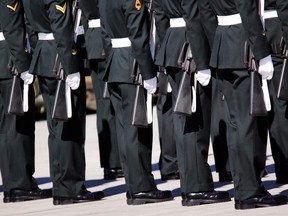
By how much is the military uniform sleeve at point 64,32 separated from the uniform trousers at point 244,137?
149 centimetres

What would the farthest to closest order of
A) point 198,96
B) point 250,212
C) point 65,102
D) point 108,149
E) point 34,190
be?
point 108,149 → point 34,190 → point 65,102 → point 198,96 → point 250,212

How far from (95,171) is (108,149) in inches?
23.0

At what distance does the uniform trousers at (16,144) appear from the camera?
34.4 feet

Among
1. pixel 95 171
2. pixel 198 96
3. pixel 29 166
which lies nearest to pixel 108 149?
pixel 95 171

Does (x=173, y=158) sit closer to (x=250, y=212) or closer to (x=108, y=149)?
(x=108, y=149)

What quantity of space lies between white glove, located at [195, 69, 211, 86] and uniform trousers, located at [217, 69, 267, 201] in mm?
237

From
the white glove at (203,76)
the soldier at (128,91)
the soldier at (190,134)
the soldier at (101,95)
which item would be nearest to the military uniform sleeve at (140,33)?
the soldier at (128,91)

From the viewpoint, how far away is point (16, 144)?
10492 millimetres

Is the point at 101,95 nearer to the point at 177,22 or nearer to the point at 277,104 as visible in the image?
the point at 277,104

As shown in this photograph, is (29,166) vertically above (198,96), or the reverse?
(198,96)

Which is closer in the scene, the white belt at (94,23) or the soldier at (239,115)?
the soldier at (239,115)

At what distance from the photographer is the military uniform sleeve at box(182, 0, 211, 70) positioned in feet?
29.0

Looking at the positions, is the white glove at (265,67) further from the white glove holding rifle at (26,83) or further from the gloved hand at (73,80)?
the white glove holding rifle at (26,83)

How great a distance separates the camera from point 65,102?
31.7 ft
